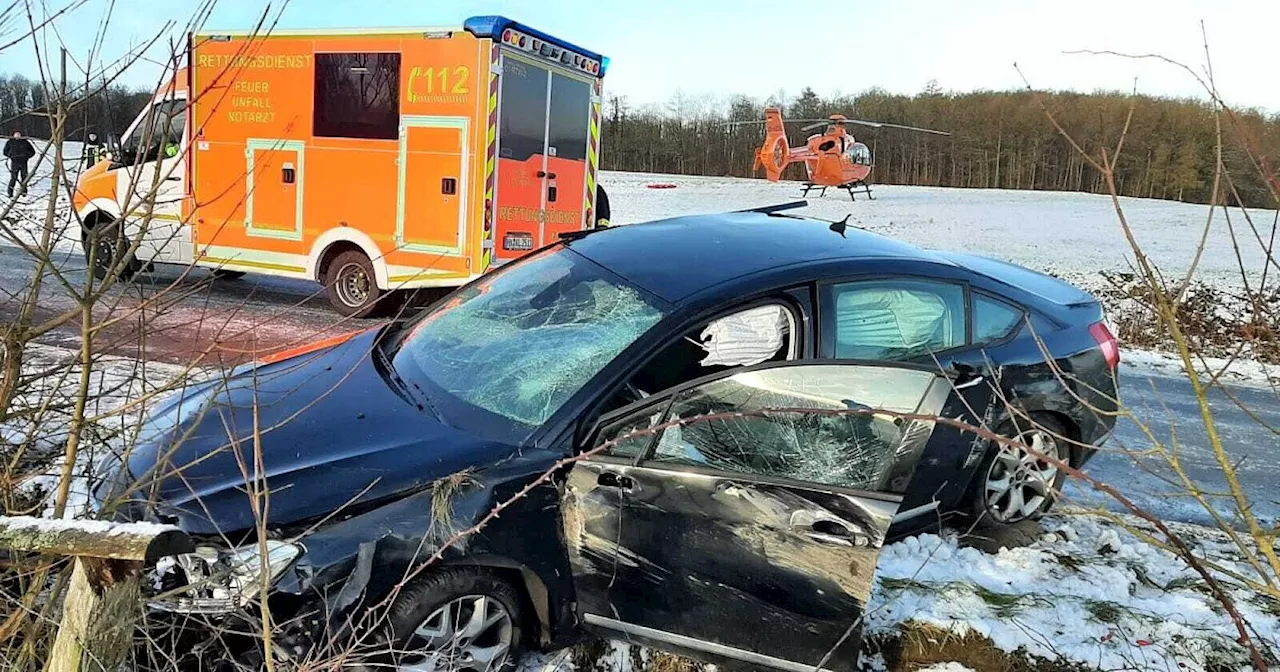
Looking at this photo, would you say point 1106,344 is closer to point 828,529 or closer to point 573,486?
point 828,529

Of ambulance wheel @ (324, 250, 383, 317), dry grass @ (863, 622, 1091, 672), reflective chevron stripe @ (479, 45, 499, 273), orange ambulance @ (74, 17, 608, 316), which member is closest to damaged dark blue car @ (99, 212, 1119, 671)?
dry grass @ (863, 622, 1091, 672)

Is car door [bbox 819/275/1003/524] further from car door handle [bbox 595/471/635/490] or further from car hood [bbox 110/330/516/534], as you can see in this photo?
car hood [bbox 110/330/516/534]

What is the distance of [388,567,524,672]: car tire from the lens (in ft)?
8.34

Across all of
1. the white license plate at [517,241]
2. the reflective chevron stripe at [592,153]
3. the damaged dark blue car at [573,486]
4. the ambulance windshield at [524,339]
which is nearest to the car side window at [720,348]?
the damaged dark blue car at [573,486]

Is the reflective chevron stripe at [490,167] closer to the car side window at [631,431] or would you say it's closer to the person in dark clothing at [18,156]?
the person in dark clothing at [18,156]

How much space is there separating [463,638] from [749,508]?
38.2 inches

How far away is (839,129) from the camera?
103ft

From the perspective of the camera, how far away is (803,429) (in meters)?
2.80

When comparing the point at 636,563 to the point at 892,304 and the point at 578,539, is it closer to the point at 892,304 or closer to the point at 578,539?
the point at 578,539

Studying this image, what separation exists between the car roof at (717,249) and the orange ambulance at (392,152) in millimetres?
4487

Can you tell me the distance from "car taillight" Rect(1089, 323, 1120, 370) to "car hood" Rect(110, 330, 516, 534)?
10.9ft

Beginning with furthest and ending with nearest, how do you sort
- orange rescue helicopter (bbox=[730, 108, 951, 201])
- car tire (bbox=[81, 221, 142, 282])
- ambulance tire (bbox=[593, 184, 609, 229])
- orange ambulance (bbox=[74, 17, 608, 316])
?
orange rescue helicopter (bbox=[730, 108, 951, 201]) → ambulance tire (bbox=[593, 184, 609, 229]) → orange ambulance (bbox=[74, 17, 608, 316]) → car tire (bbox=[81, 221, 142, 282])

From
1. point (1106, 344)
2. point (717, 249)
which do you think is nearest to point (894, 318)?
point (717, 249)

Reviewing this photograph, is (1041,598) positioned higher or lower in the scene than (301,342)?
lower
